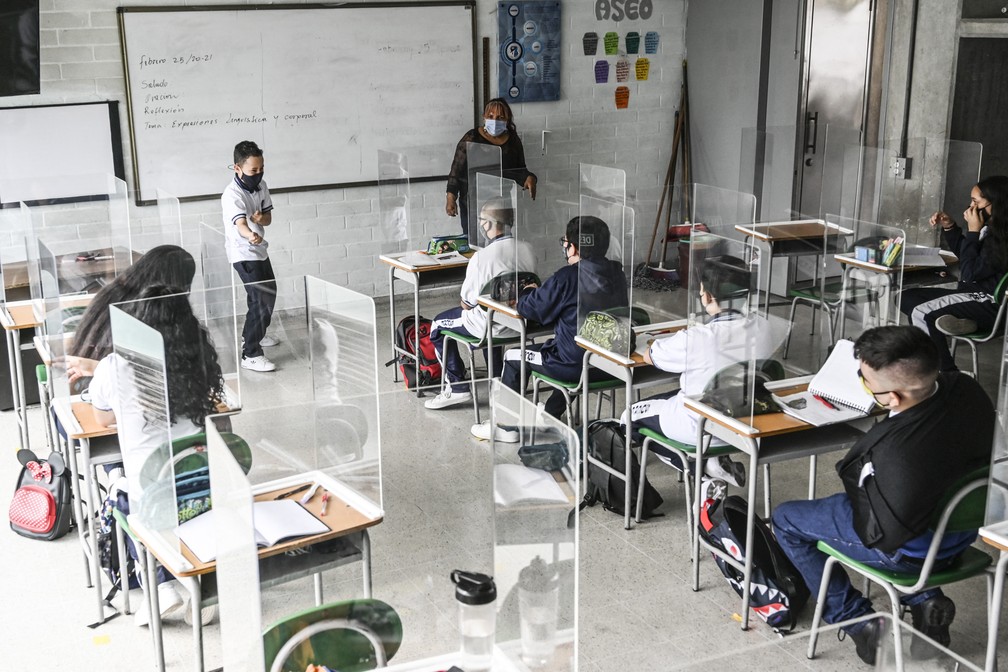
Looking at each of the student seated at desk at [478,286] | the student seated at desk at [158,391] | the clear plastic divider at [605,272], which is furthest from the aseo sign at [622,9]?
the student seated at desk at [158,391]

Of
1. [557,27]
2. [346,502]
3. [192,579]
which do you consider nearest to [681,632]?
[346,502]

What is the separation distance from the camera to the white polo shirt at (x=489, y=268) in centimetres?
543

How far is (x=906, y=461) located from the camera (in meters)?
3.07

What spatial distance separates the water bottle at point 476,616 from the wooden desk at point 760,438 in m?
1.41

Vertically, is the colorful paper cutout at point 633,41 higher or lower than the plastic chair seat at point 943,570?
higher

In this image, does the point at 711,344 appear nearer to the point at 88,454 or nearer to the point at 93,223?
the point at 88,454

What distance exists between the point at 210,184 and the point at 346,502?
14.7ft

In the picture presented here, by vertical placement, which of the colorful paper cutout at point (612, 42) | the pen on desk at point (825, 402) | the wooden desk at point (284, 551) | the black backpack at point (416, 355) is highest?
the colorful paper cutout at point (612, 42)

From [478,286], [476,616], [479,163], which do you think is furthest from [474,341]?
[476,616]

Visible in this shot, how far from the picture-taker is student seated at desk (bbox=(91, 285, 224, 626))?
321 cm

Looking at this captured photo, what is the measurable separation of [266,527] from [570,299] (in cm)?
223

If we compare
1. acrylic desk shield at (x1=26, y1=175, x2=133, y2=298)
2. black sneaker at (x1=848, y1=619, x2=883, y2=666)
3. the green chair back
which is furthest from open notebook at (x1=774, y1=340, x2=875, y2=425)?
acrylic desk shield at (x1=26, y1=175, x2=133, y2=298)

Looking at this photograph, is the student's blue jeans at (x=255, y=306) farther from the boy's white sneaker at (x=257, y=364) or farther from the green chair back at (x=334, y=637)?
the green chair back at (x=334, y=637)

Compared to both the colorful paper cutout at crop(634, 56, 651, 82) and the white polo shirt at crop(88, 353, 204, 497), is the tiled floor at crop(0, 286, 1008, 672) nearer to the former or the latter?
the white polo shirt at crop(88, 353, 204, 497)
